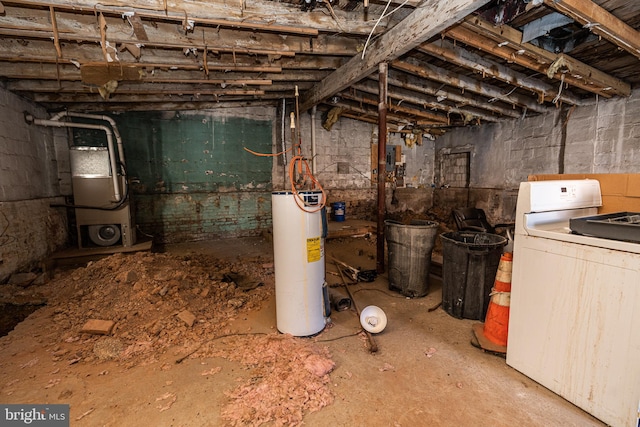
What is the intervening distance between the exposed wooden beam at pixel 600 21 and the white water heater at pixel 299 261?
2.42m

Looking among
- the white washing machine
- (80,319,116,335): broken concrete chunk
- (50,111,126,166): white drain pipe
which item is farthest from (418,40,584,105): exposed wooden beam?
(50,111,126,166): white drain pipe

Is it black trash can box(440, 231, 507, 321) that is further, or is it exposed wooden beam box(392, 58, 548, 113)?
exposed wooden beam box(392, 58, 548, 113)

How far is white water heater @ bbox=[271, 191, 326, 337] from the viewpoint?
2078 millimetres

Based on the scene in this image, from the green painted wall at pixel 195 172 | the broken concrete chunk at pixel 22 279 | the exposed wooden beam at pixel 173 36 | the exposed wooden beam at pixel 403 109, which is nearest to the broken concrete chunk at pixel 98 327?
the broken concrete chunk at pixel 22 279

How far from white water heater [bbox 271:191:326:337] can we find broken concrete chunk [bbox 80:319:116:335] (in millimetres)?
1401

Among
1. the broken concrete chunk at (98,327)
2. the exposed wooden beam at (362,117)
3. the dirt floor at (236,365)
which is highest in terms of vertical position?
the exposed wooden beam at (362,117)

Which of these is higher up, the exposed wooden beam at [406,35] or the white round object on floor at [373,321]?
the exposed wooden beam at [406,35]

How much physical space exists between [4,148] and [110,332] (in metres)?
2.97

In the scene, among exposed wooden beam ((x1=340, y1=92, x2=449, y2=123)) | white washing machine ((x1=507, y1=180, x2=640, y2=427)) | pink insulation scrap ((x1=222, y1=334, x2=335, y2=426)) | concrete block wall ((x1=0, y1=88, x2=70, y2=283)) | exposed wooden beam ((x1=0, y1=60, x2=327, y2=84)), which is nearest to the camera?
white washing machine ((x1=507, y1=180, x2=640, y2=427))

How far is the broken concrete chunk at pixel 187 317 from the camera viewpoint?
2.37 metres

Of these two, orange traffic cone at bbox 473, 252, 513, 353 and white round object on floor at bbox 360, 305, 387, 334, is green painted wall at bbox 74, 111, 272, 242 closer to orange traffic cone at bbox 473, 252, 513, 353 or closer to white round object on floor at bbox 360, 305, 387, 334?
white round object on floor at bbox 360, 305, 387, 334

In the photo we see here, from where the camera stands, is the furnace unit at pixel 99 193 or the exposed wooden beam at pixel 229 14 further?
the furnace unit at pixel 99 193

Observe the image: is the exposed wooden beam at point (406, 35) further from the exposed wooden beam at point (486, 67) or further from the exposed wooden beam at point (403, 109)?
the exposed wooden beam at point (403, 109)

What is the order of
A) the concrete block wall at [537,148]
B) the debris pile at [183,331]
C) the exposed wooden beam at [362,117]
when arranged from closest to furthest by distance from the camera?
1. the debris pile at [183,331]
2. the concrete block wall at [537,148]
3. the exposed wooden beam at [362,117]
